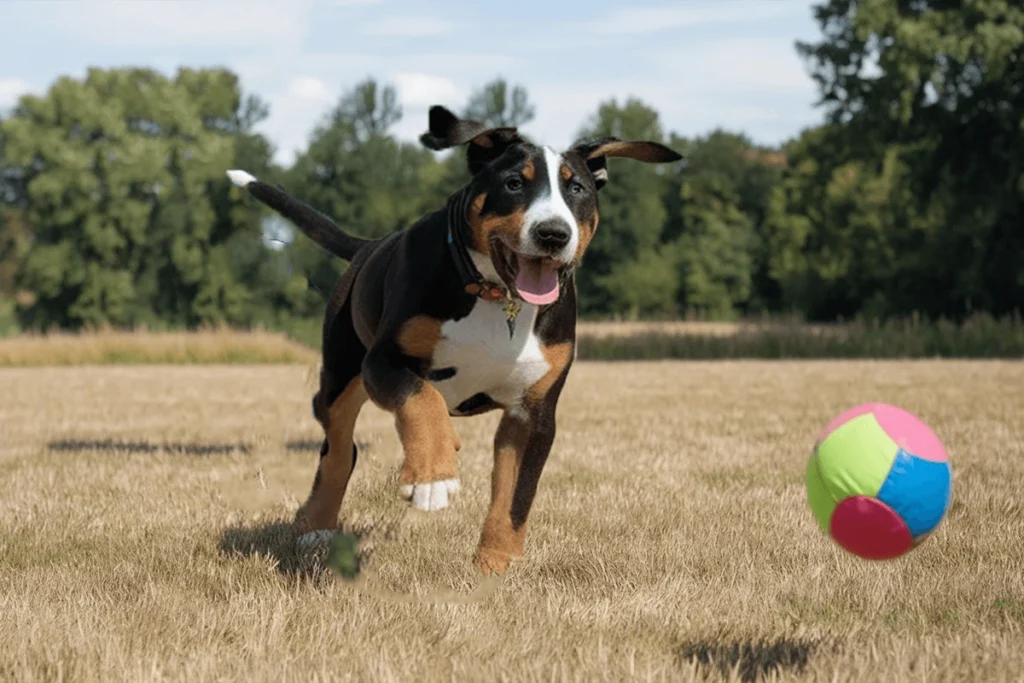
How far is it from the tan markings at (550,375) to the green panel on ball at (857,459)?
1.30 m

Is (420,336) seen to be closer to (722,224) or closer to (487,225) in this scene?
(487,225)

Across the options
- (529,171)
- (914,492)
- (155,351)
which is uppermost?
(529,171)

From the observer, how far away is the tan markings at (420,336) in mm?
4309

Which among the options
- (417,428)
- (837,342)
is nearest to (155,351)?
(837,342)

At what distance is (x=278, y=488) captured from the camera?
6164 millimetres

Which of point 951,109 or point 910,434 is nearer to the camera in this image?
point 910,434

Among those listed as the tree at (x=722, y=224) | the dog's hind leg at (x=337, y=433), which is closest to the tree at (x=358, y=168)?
the tree at (x=722, y=224)

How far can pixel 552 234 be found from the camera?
156 inches

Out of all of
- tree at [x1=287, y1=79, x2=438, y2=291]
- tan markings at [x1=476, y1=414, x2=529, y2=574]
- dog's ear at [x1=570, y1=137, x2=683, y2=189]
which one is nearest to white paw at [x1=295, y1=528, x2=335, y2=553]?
tan markings at [x1=476, y1=414, x2=529, y2=574]

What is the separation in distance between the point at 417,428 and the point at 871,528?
1442mm

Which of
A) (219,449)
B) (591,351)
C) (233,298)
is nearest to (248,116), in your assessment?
(233,298)

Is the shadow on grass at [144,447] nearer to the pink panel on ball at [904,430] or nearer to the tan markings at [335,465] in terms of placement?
the tan markings at [335,465]

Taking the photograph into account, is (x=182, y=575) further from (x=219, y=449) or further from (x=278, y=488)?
(x=219, y=449)

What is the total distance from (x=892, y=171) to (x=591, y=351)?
25.5m
